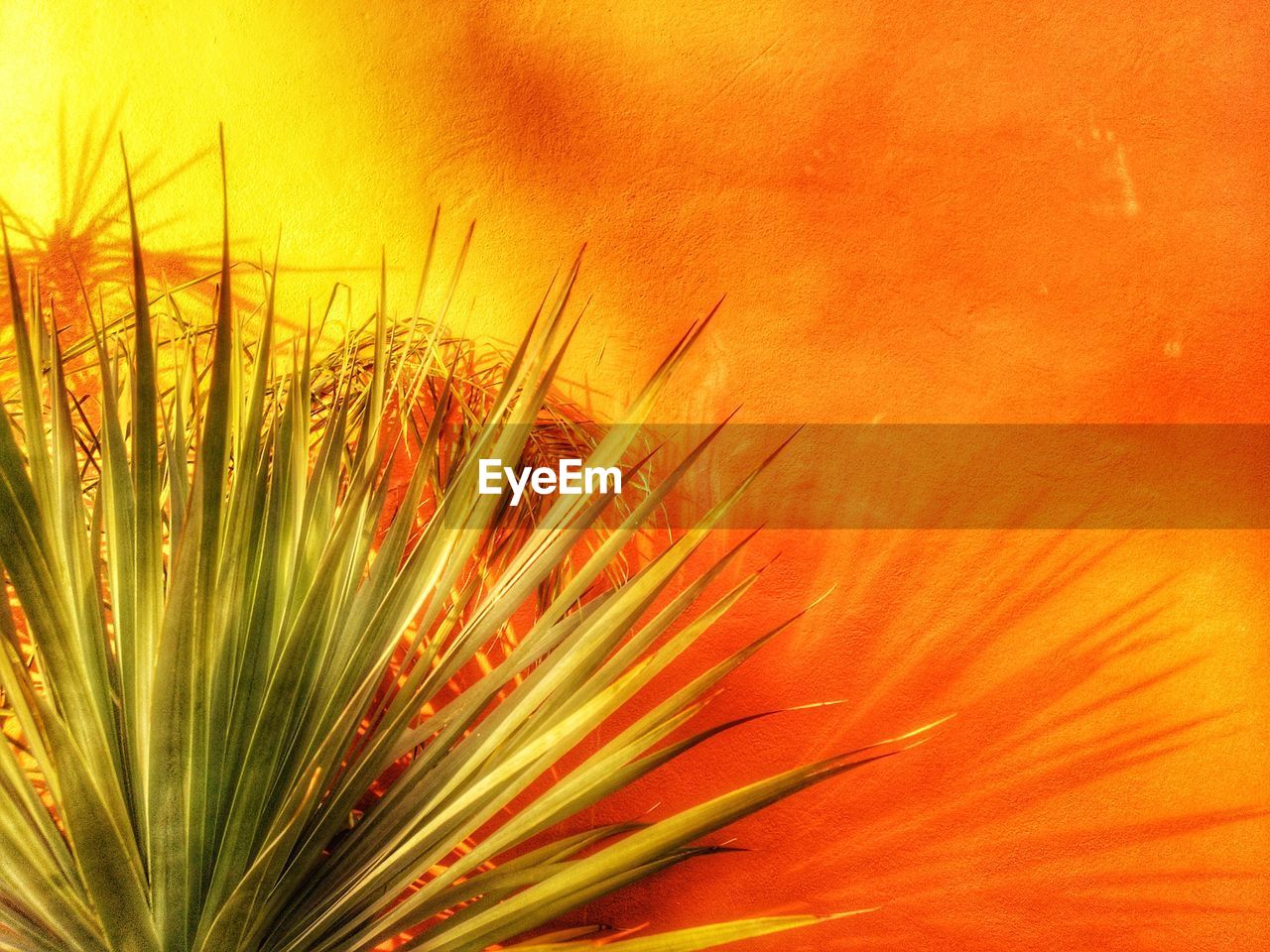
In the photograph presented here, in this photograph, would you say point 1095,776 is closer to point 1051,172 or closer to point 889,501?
point 889,501

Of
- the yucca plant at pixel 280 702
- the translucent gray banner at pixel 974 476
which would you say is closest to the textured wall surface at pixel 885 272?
the translucent gray banner at pixel 974 476

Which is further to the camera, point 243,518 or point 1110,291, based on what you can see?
point 1110,291

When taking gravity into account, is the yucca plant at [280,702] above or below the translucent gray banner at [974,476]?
below

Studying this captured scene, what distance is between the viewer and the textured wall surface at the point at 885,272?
1331 millimetres

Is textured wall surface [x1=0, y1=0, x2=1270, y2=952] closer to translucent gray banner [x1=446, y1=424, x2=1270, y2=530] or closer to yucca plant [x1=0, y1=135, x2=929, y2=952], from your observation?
translucent gray banner [x1=446, y1=424, x2=1270, y2=530]

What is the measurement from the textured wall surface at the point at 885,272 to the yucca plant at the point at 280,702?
0.60m

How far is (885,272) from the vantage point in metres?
1.42

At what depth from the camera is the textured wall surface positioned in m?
1.33

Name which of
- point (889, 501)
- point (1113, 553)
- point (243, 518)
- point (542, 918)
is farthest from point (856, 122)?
point (542, 918)

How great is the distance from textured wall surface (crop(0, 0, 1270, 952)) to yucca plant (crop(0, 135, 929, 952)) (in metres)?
0.60

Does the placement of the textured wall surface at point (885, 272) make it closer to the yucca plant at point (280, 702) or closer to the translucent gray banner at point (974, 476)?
the translucent gray banner at point (974, 476)

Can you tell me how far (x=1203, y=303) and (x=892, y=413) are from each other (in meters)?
0.53

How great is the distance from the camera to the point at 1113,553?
136cm

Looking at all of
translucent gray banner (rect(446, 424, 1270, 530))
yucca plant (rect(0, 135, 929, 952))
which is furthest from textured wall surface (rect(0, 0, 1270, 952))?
yucca plant (rect(0, 135, 929, 952))
